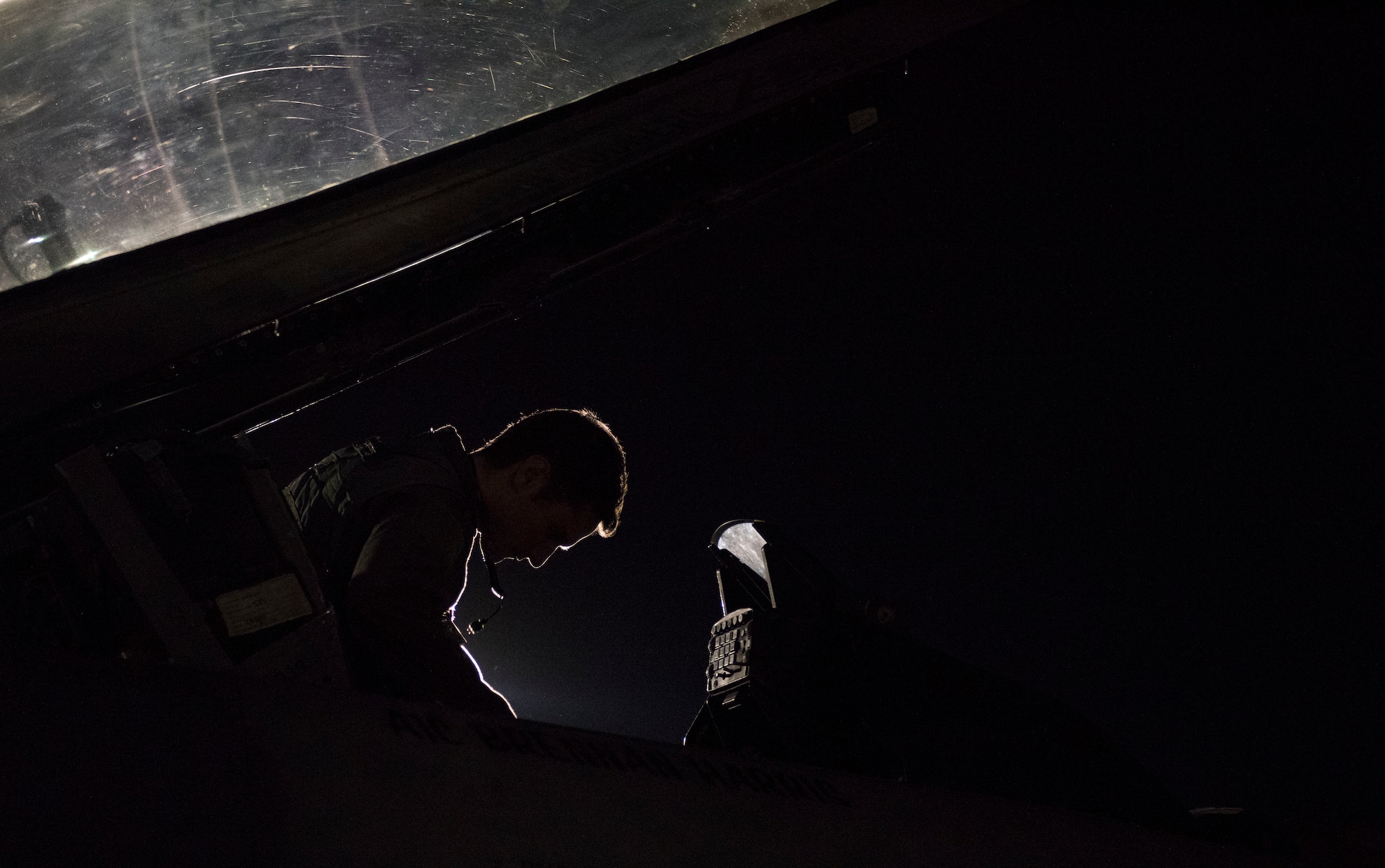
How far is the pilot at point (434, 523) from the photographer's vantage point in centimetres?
115

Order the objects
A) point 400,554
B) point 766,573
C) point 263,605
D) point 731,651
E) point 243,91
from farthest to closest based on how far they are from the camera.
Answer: point 243,91 < point 766,573 < point 731,651 < point 400,554 < point 263,605

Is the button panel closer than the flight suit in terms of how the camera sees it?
No

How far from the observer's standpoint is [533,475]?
1.71m

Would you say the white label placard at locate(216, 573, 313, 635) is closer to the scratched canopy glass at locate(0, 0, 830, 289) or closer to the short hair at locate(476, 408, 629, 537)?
the short hair at locate(476, 408, 629, 537)

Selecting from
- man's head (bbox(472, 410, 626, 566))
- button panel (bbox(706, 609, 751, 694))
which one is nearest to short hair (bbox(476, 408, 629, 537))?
man's head (bbox(472, 410, 626, 566))

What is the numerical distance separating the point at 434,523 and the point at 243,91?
3.90 feet

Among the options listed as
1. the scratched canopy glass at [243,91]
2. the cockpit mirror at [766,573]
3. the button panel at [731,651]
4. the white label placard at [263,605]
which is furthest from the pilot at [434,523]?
the scratched canopy glass at [243,91]

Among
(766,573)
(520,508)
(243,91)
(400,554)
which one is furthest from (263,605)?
(243,91)

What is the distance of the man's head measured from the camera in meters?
1.71

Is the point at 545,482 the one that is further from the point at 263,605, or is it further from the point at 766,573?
Result: the point at 263,605

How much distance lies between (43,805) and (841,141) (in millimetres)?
2139


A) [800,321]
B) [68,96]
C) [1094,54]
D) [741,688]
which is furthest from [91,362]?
[1094,54]

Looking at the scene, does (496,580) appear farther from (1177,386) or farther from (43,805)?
(1177,386)

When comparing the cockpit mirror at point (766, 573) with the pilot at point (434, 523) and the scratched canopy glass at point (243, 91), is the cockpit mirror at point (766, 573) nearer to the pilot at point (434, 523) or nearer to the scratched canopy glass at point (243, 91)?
the pilot at point (434, 523)
